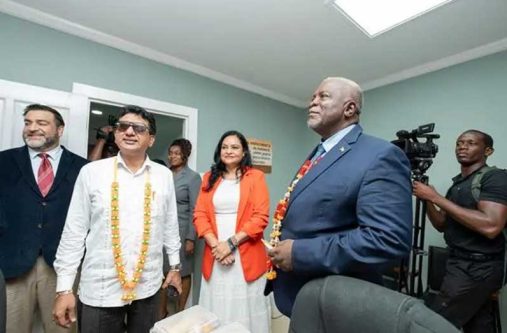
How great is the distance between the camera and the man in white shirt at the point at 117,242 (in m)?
1.20

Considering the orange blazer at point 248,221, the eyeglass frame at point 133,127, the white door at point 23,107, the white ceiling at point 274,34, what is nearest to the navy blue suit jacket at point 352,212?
the orange blazer at point 248,221

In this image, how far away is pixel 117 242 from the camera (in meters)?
1.23

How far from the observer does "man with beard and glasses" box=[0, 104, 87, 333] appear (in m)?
1.40

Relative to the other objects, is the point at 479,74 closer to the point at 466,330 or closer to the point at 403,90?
the point at 403,90

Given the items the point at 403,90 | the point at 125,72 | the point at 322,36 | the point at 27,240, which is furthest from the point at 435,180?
the point at 27,240

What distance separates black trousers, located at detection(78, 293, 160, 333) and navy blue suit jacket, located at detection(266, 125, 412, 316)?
694mm

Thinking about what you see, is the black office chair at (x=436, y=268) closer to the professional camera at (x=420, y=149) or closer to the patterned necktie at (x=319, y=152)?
the professional camera at (x=420, y=149)

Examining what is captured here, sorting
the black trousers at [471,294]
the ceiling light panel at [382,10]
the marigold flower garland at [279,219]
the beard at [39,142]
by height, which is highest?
the ceiling light panel at [382,10]

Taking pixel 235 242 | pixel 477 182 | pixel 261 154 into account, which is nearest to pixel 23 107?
pixel 235 242

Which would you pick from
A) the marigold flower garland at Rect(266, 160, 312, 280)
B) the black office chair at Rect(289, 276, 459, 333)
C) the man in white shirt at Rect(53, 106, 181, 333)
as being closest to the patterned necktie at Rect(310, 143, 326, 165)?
the marigold flower garland at Rect(266, 160, 312, 280)

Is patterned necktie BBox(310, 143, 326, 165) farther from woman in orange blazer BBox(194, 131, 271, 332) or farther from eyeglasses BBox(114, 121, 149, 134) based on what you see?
eyeglasses BBox(114, 121, 149, 134)

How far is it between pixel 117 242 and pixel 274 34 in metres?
1.68

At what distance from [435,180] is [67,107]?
9.77ft

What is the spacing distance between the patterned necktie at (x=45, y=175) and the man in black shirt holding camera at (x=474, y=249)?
2.16 meters
